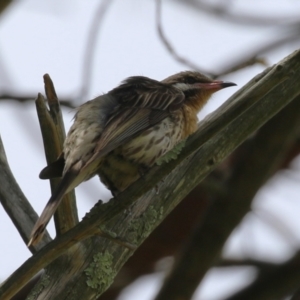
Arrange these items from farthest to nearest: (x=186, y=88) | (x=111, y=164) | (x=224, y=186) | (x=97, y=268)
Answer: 1. (x=186, y=88)
2. (x=224, y=186)
3. (x=111, y=164)
4. (x=97, y=268)

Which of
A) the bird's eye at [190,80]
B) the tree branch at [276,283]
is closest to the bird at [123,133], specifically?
the bird's eye at [190,80]

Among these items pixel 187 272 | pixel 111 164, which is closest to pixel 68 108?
pixel 111 164

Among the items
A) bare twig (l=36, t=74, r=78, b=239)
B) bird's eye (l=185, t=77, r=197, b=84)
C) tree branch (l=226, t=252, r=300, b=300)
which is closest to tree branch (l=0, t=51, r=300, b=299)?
bare twig (l=36, t=74, r=78, b=239)

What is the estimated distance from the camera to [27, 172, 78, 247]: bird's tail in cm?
390

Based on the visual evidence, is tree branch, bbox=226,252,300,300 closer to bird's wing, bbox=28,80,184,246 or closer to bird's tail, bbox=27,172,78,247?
bird's wing, bbox=28,80,184,246

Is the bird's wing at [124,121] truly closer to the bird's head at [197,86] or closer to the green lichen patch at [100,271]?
the bird's head at [197,86]

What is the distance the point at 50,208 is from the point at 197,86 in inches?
103

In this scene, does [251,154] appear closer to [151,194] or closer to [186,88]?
[151,194]

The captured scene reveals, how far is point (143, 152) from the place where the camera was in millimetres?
4922

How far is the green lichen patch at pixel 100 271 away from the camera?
4.11 meters

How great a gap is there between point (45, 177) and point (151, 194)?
66cm

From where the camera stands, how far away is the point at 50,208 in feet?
13.0

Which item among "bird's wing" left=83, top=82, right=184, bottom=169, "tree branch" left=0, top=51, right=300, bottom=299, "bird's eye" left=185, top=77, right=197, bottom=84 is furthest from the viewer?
"bird's eye" left=185, top=77, right=197, bottom=84

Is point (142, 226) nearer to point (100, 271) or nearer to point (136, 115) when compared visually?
point (100, 271)
